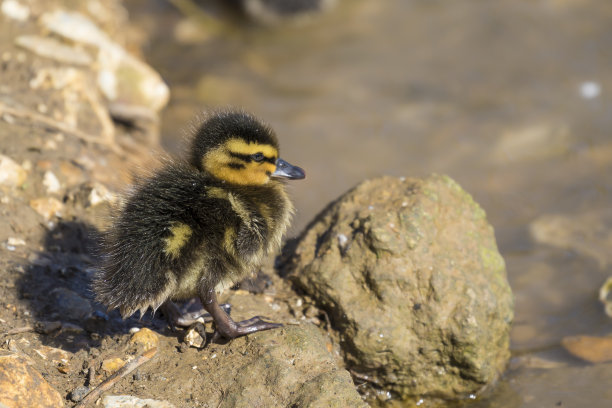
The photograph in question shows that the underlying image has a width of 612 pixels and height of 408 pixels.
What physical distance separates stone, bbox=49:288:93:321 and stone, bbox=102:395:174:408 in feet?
2.43

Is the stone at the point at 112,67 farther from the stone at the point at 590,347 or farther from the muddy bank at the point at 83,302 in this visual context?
the stone at the point at 590,347

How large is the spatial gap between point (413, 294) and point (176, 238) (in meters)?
1.39

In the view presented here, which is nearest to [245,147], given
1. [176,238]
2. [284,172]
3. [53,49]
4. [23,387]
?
[284,172]

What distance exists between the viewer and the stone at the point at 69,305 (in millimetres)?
3920

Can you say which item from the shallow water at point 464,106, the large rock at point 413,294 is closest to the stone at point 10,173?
the large rock at point 413,294

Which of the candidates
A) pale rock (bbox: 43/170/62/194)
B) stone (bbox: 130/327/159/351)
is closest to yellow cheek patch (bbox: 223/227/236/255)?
stone (bbox: 130/327/159/351)

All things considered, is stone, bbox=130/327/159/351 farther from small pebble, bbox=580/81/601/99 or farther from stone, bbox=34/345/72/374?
small pebble, bbox=580/81/601/99

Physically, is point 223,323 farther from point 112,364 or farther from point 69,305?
point 69,305

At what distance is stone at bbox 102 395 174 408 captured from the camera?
10.8 feet

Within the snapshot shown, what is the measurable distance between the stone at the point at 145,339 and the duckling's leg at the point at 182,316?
0.15 meters

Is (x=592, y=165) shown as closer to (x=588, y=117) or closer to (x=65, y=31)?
(x=588, y=117)

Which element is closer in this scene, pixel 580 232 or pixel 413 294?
pixel 413 294

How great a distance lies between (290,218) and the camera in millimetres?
3920

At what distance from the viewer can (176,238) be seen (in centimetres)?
343
